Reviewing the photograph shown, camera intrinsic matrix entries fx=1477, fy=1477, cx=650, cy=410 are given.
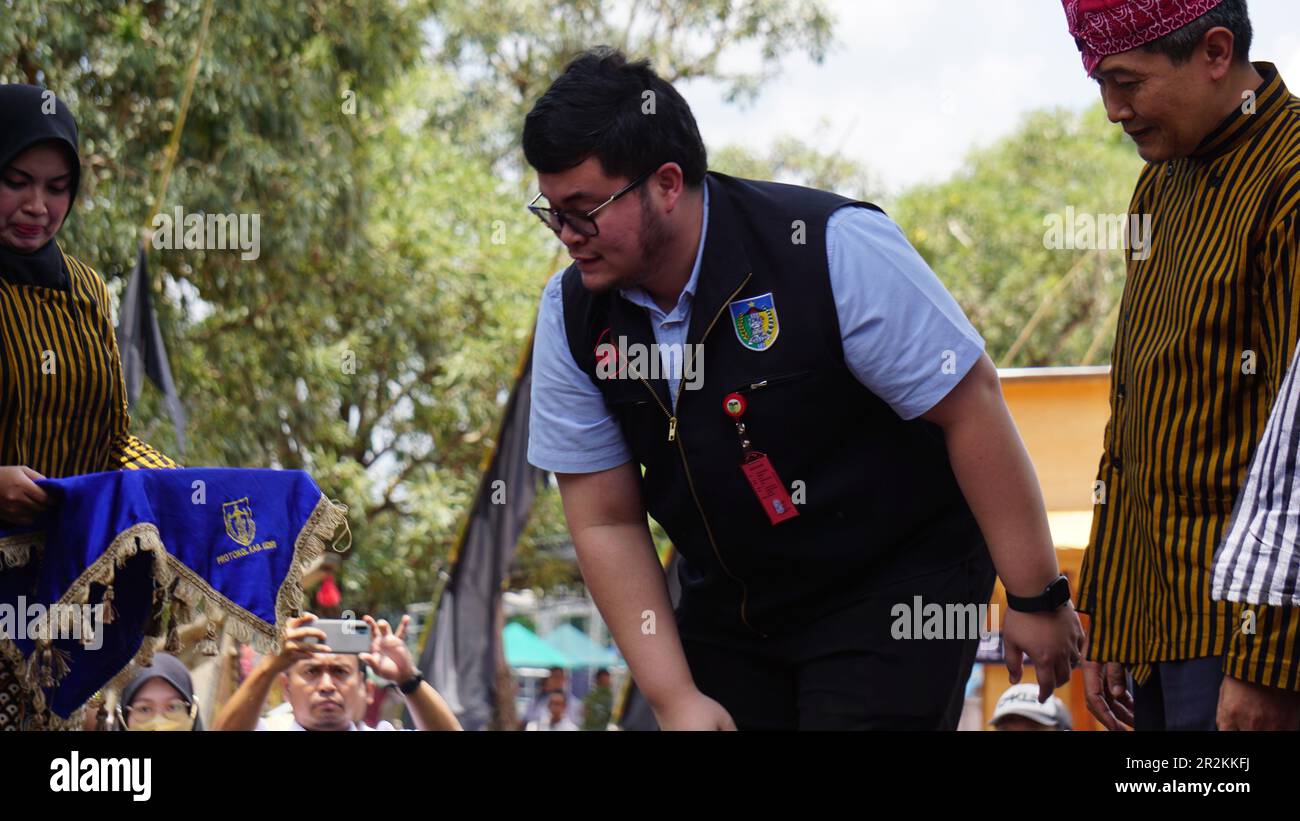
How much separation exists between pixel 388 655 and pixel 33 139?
199 cm

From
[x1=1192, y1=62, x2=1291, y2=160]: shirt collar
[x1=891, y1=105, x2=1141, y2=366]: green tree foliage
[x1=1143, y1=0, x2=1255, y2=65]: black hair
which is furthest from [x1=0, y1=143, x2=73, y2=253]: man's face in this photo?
[x1=891, y1=105, x2=1141, y2=366]: green tree foliage

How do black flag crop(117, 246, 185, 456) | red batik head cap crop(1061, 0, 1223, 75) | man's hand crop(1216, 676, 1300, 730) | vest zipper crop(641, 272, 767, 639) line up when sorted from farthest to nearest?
black flag crop(117, 246, 185, 456) < vest zipper crop(641, 272, 767, 639) < red batik head cap crop(1061, 0, 1223, 75) < man's hand crop(1216, 676, 1300, 730)

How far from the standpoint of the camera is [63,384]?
3.17m

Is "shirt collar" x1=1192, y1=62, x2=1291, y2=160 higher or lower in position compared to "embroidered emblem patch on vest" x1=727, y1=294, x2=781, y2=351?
higher

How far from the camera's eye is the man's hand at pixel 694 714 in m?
2.67

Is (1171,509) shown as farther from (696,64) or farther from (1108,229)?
(696,64)

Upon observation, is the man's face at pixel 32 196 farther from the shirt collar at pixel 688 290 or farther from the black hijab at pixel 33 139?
the shirt collar at pixel 688 290

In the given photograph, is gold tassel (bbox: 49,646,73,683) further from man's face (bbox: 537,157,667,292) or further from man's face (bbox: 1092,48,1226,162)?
man's face (bbox: 1092,48,1226,162)

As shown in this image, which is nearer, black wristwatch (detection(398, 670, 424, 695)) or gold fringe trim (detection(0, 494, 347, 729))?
gold fringe trim (detection(0, 494, 347, 729))

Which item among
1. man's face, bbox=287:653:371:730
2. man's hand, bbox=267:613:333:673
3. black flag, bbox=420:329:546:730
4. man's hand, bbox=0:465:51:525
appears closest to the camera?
man's hand, bbox=0:465:51:525

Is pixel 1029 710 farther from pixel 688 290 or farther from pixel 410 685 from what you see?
pixel 688 290

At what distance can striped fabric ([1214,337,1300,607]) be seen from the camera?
2172 mm

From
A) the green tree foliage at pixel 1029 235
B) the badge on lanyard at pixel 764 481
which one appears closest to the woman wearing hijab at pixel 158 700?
the badge on lanyard at pixel 764 481
